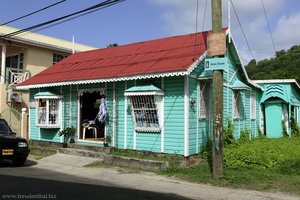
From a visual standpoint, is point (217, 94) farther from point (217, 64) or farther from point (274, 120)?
point (274, 120)

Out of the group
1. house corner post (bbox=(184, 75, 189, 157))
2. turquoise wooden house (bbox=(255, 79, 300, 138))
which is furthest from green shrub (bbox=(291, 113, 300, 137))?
house corner post (bbox=(184, 75, 189, 157))

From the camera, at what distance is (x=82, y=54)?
65.0 feet

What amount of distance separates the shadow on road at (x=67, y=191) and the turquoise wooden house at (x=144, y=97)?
3.76 m

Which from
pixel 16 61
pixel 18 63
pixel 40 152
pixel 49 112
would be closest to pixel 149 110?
pixel 40 152

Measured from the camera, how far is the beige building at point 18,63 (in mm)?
21344

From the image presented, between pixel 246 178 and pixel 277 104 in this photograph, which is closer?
pixel 246 178

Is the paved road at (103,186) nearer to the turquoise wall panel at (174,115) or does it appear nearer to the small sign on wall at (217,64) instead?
the turquoise wall panel at (174,115)

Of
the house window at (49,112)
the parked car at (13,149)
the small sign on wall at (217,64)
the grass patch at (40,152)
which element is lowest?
the grass patch at (40,152)

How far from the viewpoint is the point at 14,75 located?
72.6 feet

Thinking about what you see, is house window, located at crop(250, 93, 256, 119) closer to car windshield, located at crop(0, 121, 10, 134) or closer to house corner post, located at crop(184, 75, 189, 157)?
house corner post, located at crop(184, 75, 189, 157)

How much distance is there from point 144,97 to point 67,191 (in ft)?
17.8

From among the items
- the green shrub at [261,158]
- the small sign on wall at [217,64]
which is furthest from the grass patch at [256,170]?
the small sign on wall at [217,64]

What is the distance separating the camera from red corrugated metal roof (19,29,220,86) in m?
12.8

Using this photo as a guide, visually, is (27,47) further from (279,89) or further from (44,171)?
(279,89)
